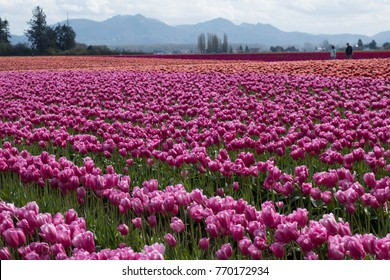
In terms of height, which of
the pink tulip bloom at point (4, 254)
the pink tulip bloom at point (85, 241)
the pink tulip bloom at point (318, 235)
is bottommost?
the pink tulip bloom at point (4, 254)

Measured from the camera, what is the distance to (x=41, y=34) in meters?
114

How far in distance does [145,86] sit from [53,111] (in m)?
7.08

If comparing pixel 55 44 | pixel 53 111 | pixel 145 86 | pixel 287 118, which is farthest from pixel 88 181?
pixel 55 44

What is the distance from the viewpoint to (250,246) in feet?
12.2

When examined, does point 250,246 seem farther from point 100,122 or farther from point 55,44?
point 55,44

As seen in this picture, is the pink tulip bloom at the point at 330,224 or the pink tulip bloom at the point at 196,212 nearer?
the pink tulip bloom at the point at 330,224

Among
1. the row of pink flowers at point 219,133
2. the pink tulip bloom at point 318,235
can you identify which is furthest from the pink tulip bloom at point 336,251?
the row of pink flowers at point 219,133

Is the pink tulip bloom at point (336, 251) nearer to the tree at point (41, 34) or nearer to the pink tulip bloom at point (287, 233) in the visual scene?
the pink tulip bloom at point (287, 233)

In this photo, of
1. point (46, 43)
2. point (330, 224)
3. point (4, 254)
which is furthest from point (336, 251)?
point (46, 43)

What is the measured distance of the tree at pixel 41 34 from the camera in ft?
360

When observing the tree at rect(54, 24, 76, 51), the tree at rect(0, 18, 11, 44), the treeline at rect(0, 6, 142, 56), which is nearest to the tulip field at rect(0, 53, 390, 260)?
the treeline at rect(0, 6, 142, 56)

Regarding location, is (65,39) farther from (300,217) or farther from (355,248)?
(355,248)
